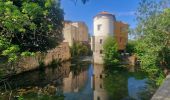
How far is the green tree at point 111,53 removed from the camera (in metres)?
35.9

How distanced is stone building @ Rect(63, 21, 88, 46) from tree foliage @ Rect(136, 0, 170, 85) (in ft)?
A: 105

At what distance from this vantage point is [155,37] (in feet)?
55.8

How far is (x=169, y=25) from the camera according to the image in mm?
16312

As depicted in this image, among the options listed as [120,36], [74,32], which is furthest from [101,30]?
[74,32]

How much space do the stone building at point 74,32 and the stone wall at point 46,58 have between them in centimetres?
333

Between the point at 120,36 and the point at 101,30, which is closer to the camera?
the point at 101,30

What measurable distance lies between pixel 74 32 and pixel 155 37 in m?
35.4

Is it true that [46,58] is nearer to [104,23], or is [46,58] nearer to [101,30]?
[101,30]

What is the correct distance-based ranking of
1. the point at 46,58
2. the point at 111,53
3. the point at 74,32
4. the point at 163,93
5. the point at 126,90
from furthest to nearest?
the point at 74,32, the point at 111,53, the point at 46,58, the point at 126,90, the point at 163,93

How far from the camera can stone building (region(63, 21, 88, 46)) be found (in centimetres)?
4984

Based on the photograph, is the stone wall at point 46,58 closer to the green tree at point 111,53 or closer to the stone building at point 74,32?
the stone building at point 74,32

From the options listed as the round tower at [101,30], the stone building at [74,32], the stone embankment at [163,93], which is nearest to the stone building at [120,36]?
the round tower at [101,30]

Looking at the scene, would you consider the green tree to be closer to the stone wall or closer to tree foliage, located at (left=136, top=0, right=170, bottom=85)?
the stone wall

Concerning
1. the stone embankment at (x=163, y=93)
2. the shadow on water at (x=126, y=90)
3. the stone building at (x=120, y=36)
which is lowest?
the shadow on water at (x=126, y=90)
